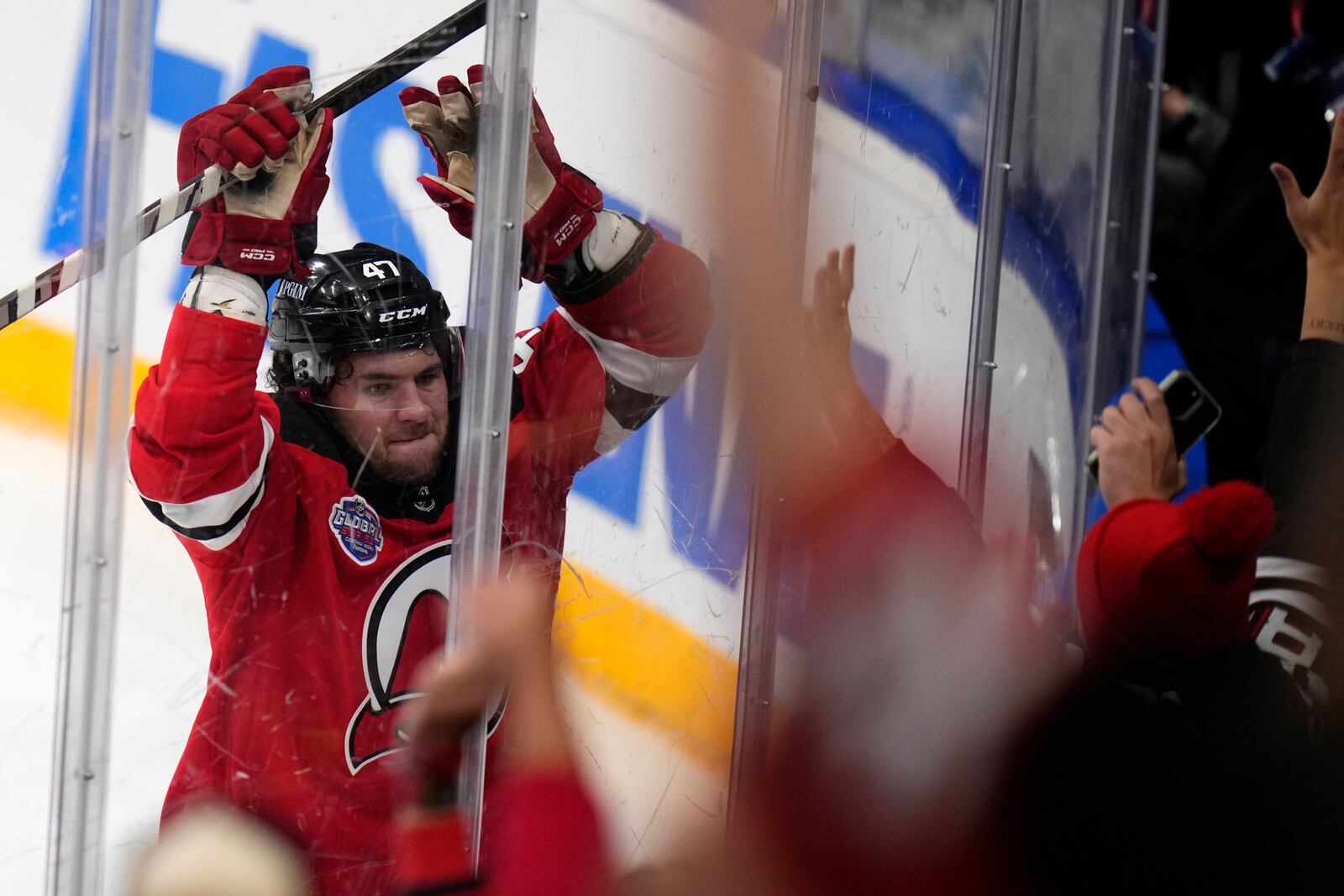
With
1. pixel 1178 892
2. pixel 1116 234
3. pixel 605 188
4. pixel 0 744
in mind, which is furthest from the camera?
pixel 1116 234

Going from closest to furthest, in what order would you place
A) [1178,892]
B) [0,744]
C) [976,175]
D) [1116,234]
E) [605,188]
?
[1178,892]
[0,744]
[605,188]
[976,175]
[1116,234]

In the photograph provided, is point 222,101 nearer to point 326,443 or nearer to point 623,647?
point 326,443

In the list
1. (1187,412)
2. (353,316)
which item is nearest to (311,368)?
(353,316)

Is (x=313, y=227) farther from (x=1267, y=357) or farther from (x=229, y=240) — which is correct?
(x=1267, y=357)

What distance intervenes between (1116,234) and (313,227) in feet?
3.68

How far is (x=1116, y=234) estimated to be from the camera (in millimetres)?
1747

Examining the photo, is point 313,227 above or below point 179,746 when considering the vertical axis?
above

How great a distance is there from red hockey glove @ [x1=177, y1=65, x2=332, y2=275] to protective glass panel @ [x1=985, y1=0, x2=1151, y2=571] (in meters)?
0.83

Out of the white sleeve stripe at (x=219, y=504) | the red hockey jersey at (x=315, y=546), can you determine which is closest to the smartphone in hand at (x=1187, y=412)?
the red hockey jersey at (x=315, y=546)

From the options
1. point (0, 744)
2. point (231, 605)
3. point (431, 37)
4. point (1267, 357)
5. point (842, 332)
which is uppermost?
point (431, 37)

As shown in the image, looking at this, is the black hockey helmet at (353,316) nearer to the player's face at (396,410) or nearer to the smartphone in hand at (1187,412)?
the player's face at (396,410)

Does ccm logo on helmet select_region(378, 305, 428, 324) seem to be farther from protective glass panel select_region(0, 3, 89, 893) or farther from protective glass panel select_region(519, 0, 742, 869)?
protective glass panel select_region(0, 3, 89, 893)

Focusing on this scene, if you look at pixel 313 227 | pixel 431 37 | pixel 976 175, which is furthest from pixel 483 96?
pixel 976 175

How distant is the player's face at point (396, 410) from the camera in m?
1.08
